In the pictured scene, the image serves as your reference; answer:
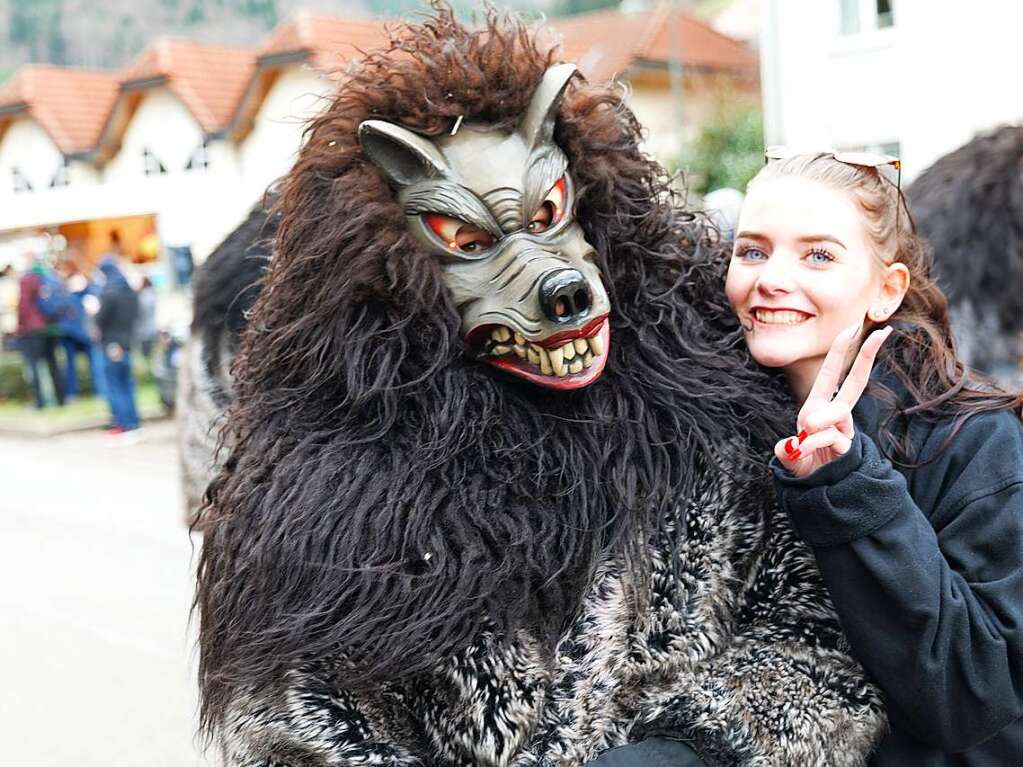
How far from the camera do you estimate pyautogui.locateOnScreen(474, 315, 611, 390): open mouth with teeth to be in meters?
1.81

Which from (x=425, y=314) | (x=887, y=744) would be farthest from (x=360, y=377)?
(x=887, y=744)

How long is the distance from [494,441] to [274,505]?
35 centimetres

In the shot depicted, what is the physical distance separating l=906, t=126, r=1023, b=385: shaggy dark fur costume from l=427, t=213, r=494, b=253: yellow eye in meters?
2.30

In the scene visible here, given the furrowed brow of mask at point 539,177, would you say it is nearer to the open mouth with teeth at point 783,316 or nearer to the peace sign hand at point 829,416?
the open mouth with teeth at point 783,316

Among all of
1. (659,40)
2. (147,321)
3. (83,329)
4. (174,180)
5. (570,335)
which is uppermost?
(659,40)

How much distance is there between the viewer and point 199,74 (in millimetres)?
26047

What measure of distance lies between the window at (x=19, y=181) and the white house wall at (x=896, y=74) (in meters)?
20.1

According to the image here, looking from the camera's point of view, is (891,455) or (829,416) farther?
(891,455)

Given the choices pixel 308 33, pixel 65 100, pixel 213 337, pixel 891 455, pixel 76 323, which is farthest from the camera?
pixel 65 100

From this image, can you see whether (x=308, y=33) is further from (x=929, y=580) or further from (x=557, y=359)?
(x=929, y=580)

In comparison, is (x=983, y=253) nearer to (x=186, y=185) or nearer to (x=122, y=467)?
(x=122, y=467)

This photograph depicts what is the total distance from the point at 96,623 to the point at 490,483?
183 inches

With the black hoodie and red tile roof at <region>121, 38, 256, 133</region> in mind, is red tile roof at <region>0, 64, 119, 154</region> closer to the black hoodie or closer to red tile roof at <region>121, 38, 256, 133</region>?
red tile roof at <region>121, 38, 256, 133</region>

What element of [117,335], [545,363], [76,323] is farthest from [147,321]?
[545,363]
